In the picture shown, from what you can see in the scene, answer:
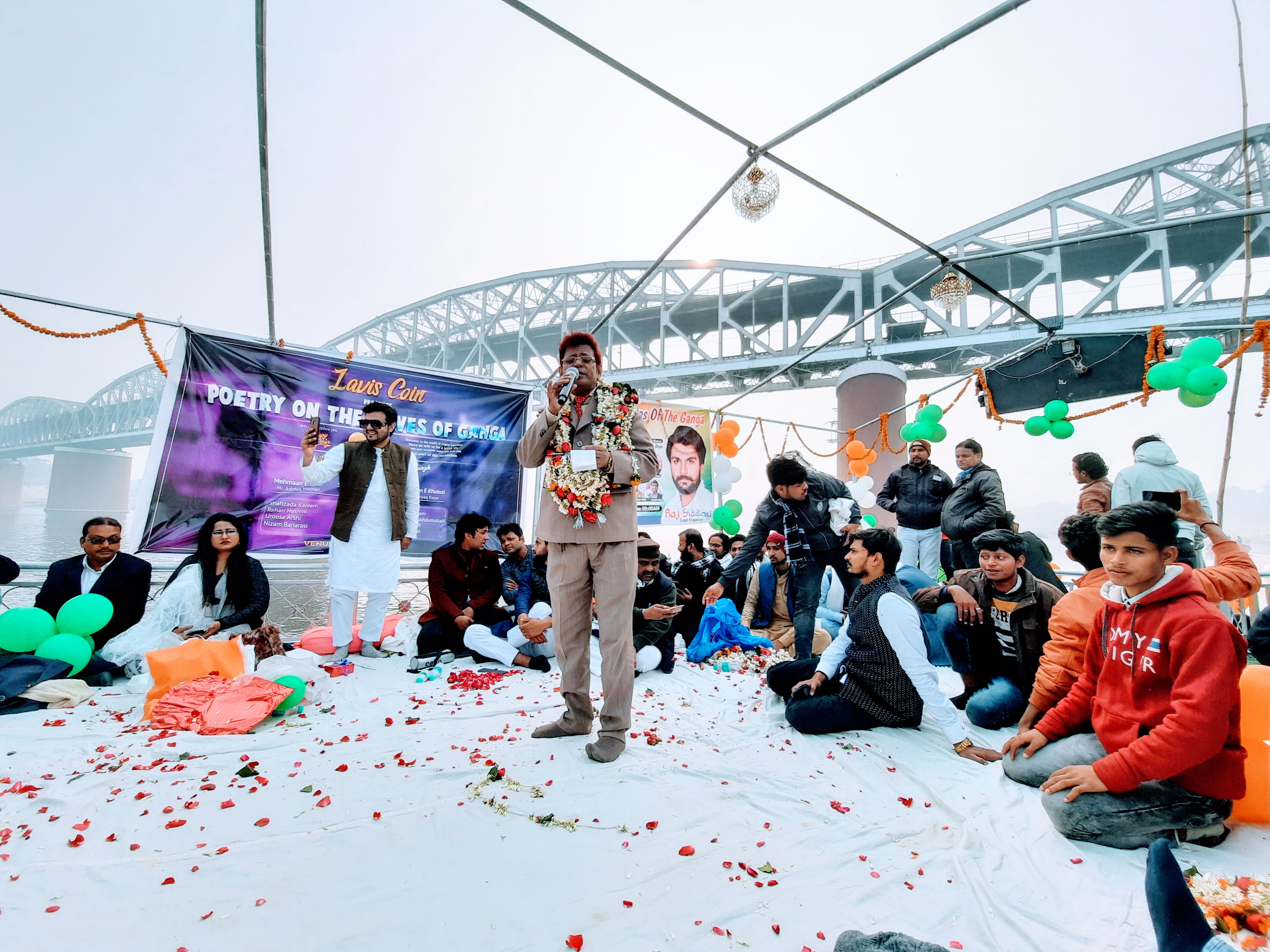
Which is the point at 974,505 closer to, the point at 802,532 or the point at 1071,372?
the point at 802,532

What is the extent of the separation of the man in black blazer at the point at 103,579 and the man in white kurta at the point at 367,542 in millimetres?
1156

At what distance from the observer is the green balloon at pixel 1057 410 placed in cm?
635

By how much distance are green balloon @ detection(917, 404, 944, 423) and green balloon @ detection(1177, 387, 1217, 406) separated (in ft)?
8.03

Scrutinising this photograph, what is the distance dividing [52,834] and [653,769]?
6.51ft

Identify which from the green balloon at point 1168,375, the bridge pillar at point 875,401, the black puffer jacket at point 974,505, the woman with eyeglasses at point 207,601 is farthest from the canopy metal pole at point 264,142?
the bridge pillar at point 875,401

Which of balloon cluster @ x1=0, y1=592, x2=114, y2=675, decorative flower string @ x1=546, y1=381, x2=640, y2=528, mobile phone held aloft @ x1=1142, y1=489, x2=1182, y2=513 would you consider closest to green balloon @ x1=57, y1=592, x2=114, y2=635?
balloon cluster @ x1=0, y1=592, x2=114, y2=675

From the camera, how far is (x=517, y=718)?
305cm

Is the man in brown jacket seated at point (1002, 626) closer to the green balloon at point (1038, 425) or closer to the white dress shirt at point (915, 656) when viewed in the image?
the white dress shirt at point (915, 656)

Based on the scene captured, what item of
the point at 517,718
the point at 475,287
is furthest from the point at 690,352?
the point at 517,718

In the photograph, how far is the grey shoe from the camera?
7.84ft

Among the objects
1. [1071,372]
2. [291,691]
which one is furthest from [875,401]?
[291,691]

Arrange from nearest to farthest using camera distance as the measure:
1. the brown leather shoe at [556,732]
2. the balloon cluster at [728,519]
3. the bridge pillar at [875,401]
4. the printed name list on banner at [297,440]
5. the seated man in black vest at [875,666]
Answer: the brown leather shoe at [556,732] → the seated man in black vest at [875,666] → the printed name list on banner at [297,440] → the balloon cluster at [728,519] → the bridge pillar at [875,401]

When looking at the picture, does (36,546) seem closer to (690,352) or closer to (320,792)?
(320,792)

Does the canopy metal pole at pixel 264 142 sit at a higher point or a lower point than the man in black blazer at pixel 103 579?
higher
